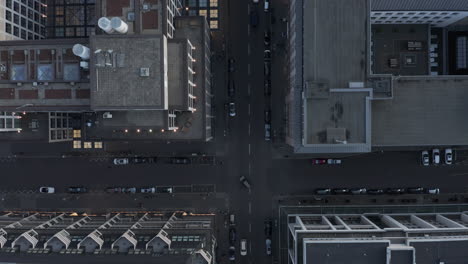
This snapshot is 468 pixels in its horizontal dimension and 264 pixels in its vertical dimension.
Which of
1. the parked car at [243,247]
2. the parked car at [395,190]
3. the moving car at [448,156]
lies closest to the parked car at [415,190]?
the parked car at [395,190]

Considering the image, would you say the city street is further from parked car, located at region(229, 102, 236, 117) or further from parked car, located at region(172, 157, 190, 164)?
parked car, located at region(172, 157, 190, 164)

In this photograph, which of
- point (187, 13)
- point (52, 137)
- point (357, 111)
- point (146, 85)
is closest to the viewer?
point (146, 85)

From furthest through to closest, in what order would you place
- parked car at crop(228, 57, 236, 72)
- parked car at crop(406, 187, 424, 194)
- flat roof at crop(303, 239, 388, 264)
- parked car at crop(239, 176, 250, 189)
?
parked car at crop(239, 176, 250, 189) < parked car at crop(228, 57, 236, 72) < parked car at crop(406, 187, 424, 194) < flat roof at crop(303, 239, 388, 264)

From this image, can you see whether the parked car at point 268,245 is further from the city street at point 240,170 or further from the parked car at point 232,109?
the parked car at point 232,109

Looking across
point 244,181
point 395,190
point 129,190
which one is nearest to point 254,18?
point 244,181

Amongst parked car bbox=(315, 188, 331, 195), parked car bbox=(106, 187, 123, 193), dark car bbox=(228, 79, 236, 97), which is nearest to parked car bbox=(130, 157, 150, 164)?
parked car bbox=(106, 187, 123, 193)

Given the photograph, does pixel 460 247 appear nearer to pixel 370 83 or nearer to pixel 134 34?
pixel 370 83

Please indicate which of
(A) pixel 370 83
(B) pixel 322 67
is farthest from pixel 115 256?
(A) pixel 370 83
